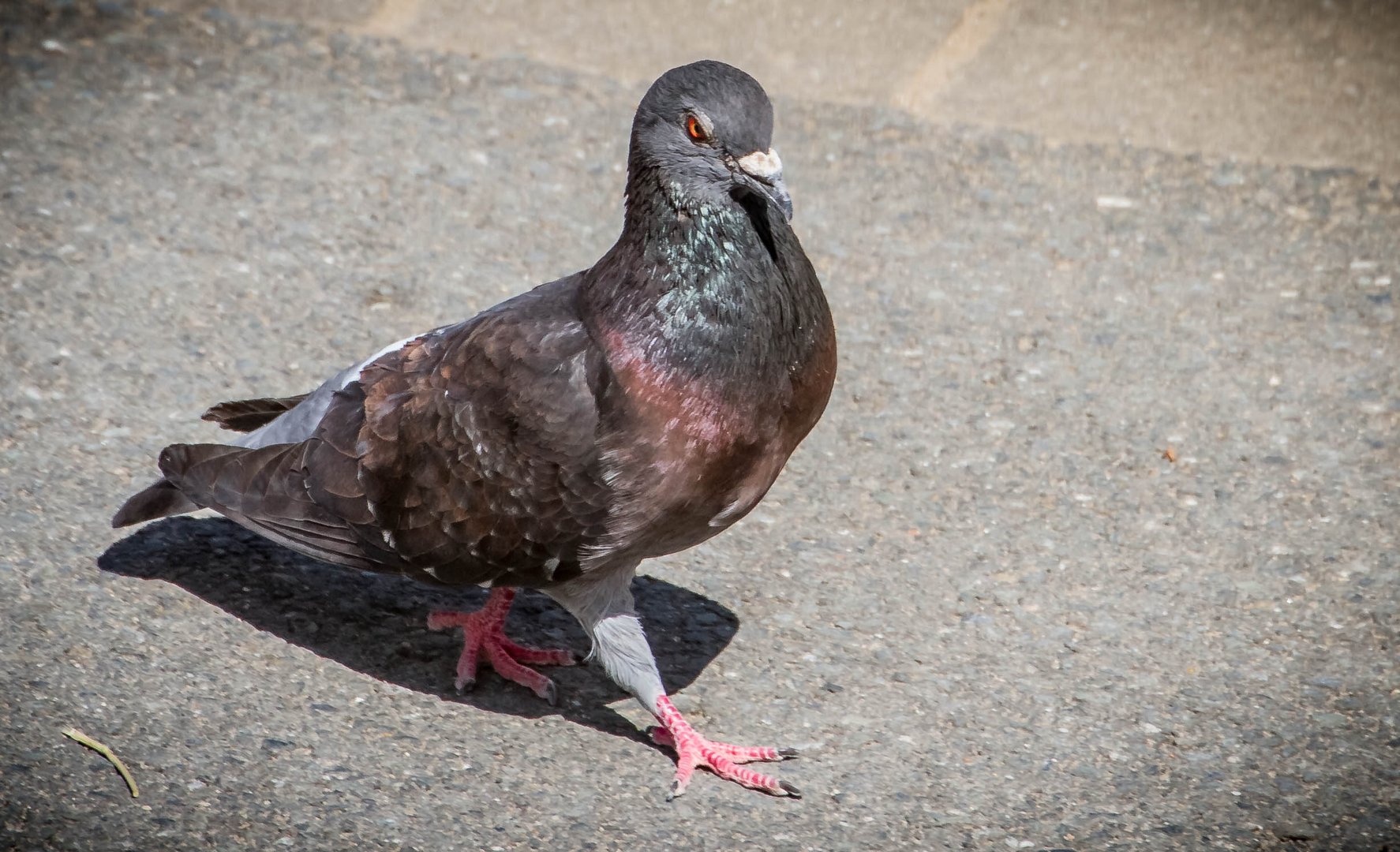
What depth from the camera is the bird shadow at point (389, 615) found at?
3928 millimetres

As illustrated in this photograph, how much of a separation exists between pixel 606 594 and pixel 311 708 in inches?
32.6

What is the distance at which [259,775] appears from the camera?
3480mm

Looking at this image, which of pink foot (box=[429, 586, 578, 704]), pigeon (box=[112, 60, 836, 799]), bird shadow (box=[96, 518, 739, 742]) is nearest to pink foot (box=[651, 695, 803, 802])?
pigeon (box=[112, 60, 836, 799])

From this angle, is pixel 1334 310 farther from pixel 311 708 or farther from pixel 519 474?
pixel 311 708

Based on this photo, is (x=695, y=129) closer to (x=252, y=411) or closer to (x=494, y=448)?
(x=494, y=448)

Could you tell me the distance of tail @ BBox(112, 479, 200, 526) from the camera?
3947mm

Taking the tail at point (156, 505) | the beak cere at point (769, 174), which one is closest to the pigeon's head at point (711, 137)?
the beak cere at point (769, 174)

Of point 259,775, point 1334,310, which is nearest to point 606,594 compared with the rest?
point 259,775

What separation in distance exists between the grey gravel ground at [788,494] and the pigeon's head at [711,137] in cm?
141

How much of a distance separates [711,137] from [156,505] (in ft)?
6.15

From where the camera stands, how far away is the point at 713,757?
3598 millimetres

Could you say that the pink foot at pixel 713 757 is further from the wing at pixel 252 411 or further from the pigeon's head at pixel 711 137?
the wing at pixel 252 411

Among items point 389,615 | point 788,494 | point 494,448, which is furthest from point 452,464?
point 788,494

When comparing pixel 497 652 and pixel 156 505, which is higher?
pixel 156 505
